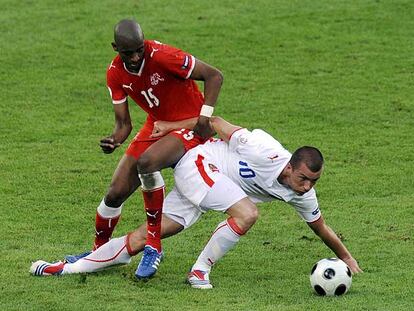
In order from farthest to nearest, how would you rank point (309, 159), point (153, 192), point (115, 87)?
point (115, 87), point (153, 192), point (309, 159)

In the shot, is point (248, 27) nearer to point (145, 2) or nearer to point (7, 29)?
point (145, 2)

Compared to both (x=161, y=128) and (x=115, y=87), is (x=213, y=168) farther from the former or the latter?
(x=115, y=87)

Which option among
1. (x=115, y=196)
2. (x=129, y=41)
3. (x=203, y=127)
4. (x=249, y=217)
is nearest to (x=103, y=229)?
(x=115, y=196)

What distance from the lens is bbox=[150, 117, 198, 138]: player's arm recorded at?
34.9 ft

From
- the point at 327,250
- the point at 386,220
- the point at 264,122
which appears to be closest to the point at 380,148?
the point at 264,122

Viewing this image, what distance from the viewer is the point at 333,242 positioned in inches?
407

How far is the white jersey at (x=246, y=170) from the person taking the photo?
33.1 ft

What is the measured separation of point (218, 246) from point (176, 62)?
1.70m

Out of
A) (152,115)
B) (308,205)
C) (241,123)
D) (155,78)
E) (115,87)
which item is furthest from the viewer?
(241,123)

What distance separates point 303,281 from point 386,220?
2411 mm

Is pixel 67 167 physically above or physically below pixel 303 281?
below

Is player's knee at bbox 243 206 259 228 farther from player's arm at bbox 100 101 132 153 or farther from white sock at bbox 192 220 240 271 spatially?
player's arm at bbox 100 101 132 153

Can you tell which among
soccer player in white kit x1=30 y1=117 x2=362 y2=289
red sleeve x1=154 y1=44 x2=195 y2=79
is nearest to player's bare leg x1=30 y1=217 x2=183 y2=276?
soccer player in white kit x1=30 y1=117 x2=362 y2=289

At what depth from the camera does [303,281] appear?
10164mm
